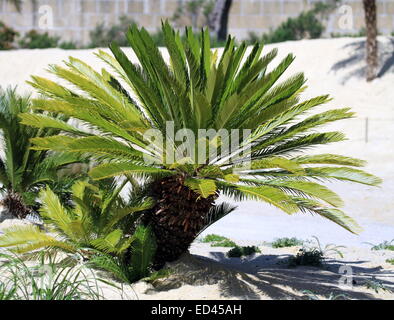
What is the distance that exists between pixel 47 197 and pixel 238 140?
7.35ft

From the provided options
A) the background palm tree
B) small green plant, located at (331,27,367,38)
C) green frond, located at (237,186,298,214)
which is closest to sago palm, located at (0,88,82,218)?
green frond, located at (237,186,298,214)

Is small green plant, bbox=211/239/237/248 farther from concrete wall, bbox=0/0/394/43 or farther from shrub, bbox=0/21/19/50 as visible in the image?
shrub, bbox=0/21/19/50

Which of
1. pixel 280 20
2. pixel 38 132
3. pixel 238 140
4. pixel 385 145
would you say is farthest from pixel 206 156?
pixel 280 20

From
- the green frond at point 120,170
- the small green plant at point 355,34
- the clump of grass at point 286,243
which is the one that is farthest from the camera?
the small green plant at point 355,34

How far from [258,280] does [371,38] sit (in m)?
20.2

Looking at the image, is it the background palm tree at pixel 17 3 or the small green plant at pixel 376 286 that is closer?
the small green plant at pixel 376 286

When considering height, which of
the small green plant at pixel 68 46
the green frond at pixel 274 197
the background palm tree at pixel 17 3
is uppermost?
the background palm tree at pixel 17 3

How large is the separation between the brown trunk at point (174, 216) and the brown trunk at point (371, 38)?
19.8m

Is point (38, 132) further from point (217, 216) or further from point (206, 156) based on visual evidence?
point (206, 156)

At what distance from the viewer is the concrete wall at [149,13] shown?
3584 cm

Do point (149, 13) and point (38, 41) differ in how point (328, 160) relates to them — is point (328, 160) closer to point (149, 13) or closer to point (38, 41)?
point (149, 13)

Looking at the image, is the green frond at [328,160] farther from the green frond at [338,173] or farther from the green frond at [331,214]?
the green frond at [331,214]

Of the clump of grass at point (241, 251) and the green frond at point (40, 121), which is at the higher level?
the green frond at point (40, 121)

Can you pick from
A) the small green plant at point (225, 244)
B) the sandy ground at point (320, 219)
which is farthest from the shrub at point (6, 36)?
the small green plant at point (225, 244)
